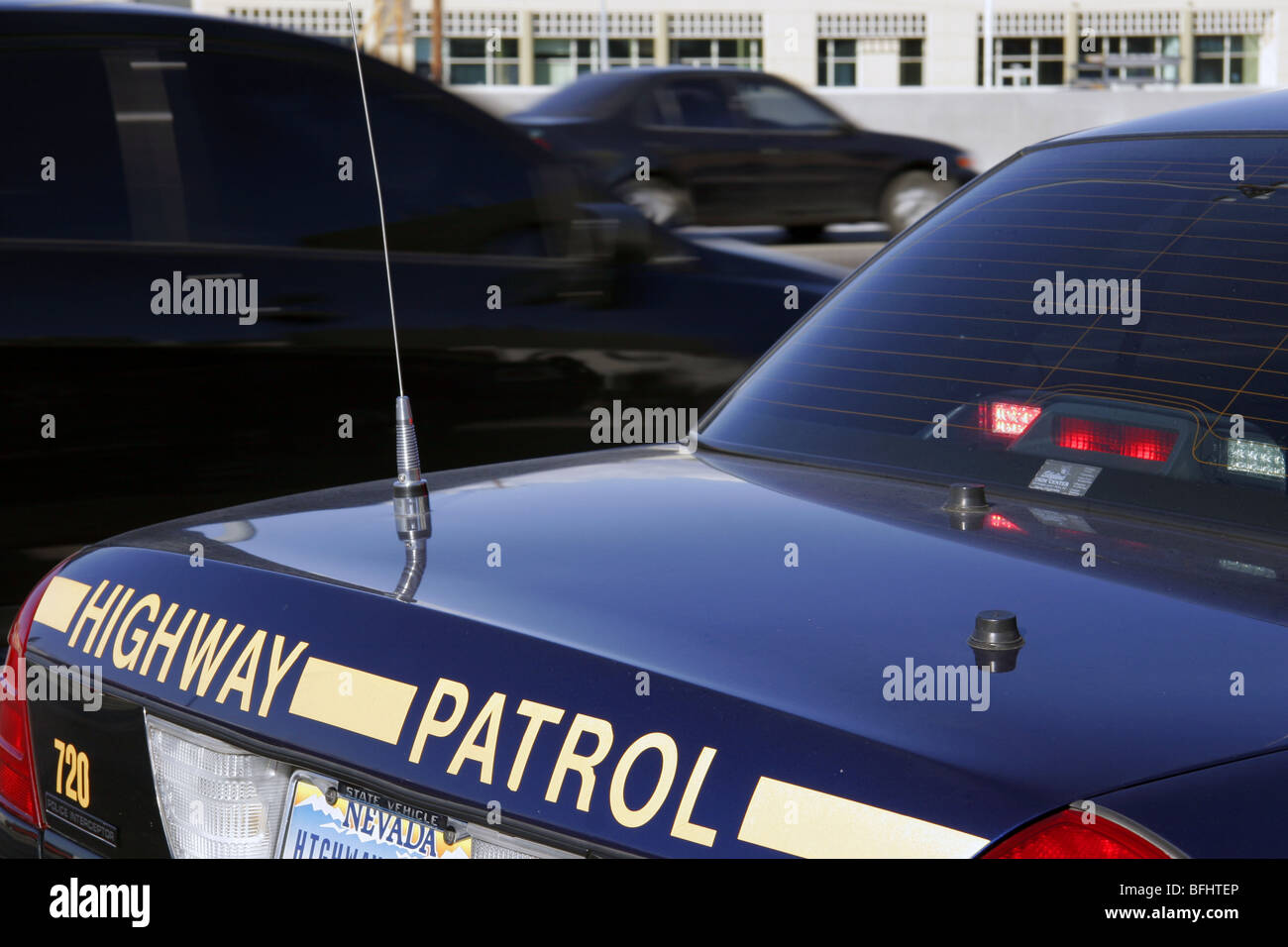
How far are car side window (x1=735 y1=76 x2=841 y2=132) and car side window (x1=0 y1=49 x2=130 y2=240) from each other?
40.7 feet

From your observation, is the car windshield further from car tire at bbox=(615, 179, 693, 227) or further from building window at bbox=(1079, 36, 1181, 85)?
building window at bbox=(1079, 36, 1181, 85)

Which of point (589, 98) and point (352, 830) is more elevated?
point (589, 98)

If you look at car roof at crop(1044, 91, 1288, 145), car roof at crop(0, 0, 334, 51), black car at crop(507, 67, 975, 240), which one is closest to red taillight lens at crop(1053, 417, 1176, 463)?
car roof at crop(1044, 91, 1288, 145)

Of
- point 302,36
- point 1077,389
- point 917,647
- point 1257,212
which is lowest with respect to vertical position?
point 917,647

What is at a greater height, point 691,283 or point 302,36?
point 302,36

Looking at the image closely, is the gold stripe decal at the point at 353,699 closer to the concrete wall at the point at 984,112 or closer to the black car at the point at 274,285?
the black car at the point at 274,285

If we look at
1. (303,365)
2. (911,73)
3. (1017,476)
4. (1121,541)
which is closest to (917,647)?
(1121,541)

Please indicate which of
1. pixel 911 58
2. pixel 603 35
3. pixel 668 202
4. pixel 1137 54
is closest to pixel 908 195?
pixel 668 202

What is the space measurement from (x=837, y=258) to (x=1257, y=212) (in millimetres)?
12516

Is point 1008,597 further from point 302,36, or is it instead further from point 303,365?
point 302,36

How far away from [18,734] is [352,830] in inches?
29.1

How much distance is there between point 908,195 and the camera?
667 inches

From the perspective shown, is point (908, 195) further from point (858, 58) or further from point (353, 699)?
point (858, 58)

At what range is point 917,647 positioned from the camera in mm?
1593
